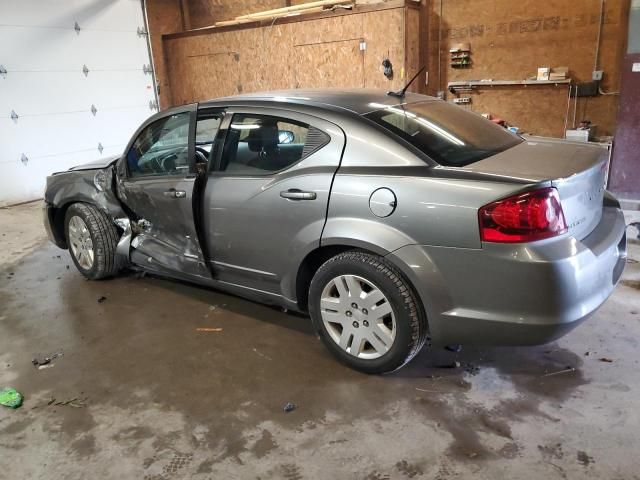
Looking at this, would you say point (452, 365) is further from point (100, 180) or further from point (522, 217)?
point (100, 180)

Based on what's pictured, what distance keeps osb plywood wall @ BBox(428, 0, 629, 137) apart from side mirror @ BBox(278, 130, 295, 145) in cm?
518

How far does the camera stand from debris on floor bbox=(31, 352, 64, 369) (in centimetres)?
318

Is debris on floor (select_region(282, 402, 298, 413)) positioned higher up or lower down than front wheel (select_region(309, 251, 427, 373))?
lower down

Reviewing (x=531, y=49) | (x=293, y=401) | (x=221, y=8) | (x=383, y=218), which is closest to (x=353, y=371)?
(x=293, y=401)

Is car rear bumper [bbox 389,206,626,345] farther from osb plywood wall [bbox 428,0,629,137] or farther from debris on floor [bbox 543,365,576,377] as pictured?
osb plywood wall [bbox 428,0,629,137]

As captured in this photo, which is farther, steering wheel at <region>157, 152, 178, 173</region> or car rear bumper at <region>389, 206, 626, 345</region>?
steering wheel at <region>157, 152, 178, 173</region>

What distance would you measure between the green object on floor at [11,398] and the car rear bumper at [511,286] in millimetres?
2131

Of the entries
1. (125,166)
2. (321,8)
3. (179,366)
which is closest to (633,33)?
(321,8)

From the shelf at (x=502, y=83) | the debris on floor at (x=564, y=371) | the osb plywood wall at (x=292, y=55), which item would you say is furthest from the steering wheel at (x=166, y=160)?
the shelf at (x=502, y=83)

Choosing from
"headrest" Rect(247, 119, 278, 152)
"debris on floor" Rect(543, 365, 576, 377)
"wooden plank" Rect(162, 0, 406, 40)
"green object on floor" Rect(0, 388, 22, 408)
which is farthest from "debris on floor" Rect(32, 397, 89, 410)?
"wooden plank" Rect(162, 0, 406, 40)

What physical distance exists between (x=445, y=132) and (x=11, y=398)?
2.74 metres

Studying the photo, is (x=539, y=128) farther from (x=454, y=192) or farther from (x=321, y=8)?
(x=454, y=192)

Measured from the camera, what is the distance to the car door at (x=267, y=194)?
2.76 m

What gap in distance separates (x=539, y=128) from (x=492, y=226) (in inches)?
220
